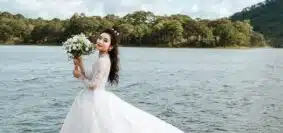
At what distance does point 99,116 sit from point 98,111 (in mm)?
83

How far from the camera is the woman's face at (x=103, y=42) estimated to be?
9633mm

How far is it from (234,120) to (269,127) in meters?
2.00

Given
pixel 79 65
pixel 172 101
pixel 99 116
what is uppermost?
pixel 79 65

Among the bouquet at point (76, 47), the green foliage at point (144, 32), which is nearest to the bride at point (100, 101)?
the bouquet at point (76, 47)

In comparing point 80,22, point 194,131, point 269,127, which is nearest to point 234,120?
point 269,127

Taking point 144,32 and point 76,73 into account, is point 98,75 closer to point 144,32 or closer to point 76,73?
point 76,73

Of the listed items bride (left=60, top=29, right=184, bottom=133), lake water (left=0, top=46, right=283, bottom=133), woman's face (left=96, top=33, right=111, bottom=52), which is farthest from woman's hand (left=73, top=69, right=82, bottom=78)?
lake water (left=0, top=46, right=283, bottom=133)

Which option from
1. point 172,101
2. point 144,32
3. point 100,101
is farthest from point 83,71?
point 144,32

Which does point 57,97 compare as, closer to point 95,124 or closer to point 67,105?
point 67,105

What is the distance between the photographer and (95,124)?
9734 millimetres

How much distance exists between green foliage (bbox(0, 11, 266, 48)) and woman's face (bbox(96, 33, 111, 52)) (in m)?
150

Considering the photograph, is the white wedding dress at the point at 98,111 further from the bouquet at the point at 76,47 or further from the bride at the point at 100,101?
the bouquet at the point at 76,47

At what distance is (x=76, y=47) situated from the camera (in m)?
9.81

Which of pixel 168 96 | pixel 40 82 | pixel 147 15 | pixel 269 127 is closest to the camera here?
pixel 269 127
